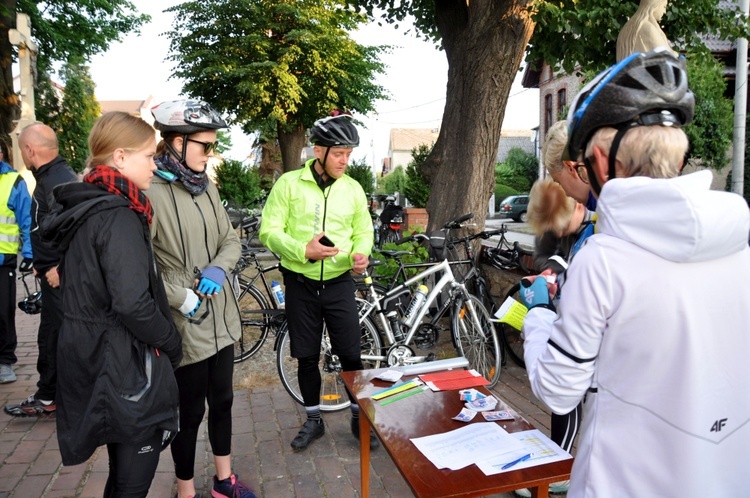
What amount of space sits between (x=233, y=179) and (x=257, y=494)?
1503 centimetres

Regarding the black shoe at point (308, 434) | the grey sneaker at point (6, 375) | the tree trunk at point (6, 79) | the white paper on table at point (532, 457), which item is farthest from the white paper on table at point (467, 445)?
the tree trunk at point (6, 79)

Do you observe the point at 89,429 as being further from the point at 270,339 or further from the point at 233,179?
the point at 233,179

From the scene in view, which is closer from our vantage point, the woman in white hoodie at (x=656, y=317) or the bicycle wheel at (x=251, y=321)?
the woman in white hoodie at (x=656, y=317)

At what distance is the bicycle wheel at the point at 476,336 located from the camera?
16.7 ft

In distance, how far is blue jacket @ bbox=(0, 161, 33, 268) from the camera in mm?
4711

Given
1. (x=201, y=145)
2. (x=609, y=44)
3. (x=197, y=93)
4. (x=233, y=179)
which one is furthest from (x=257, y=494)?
(x=197, y=93)

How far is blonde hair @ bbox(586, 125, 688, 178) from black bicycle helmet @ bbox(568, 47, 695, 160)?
0.02m

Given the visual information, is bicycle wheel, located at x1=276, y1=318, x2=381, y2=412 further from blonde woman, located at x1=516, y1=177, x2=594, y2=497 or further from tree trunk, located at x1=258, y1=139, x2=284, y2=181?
tree trunk, located at x1=258, y1=139, x2=284, y2=181

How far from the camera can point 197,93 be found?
813 inches

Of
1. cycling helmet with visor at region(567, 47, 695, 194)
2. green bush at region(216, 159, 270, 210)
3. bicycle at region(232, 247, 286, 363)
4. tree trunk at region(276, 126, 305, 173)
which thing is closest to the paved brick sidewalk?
bicycle at region(232, 247, 286, 363)

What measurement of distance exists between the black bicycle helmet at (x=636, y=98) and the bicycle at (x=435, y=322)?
137 inches

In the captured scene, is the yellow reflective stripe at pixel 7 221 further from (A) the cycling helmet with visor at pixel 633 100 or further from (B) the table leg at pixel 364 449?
(A) the cycling helmet with visor at pixel 633 100

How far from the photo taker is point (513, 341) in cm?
566

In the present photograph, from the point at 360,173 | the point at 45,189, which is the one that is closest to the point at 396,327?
the point at 45,189
